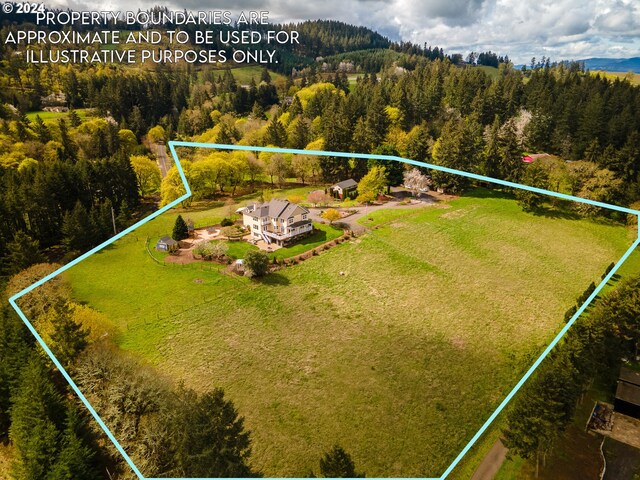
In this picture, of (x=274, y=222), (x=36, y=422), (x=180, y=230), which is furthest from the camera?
(x=274, y=222)

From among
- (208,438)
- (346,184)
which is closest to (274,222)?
(346,184)

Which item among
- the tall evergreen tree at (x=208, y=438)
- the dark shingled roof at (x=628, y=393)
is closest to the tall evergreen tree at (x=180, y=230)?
the tall evergreen tree at (x=208, y=438)

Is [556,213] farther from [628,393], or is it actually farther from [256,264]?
[256,264]

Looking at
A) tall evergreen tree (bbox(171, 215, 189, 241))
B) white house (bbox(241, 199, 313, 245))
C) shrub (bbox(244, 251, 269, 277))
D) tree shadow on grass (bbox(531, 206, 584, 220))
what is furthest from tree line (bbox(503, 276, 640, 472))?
tall evergreen tree (bbox(171, 215, 189, 241))

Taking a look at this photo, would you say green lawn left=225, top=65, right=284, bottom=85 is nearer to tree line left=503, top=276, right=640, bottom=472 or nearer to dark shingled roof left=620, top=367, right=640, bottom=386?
tree line left=503, top=276, right=640, bottom=472

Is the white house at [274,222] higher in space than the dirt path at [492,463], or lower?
higher

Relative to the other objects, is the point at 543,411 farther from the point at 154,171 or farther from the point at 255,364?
the point at 154,171

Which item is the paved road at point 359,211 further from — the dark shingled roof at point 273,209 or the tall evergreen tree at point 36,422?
the tall evergreen tree at point 36,422

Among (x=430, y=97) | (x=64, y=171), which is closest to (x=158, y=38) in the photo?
(x=430, y=97)
